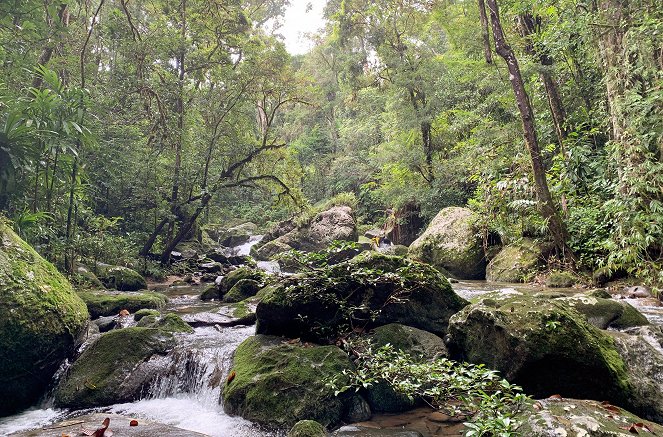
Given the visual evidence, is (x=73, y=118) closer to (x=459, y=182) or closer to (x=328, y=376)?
(x=328, y=376)

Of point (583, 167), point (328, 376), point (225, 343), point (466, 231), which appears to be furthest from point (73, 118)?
point (583, 167)

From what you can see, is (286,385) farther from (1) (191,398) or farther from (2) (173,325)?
(2) (173,325)

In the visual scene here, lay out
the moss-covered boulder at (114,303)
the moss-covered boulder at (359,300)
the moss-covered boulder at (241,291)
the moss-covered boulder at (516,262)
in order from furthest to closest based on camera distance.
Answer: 1. the moss-covered boulder at (516,262)
2. the moss-covered boulder at (241,291)
3. the moss-covered boulder at (114,303)
4. the moss-covered boulder at (359,300)

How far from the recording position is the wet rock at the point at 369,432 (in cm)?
360

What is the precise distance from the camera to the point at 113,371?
4945 mm

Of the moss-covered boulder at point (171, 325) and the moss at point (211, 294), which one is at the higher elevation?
the moss at point (211, 294)

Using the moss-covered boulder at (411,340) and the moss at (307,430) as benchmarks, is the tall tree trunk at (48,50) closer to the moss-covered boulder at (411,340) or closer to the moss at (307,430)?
the moss-covered boulder at (411,340)

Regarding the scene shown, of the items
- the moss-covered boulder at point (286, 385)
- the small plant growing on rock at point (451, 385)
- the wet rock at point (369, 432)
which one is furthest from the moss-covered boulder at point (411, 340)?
the wet rock at point (369, 432)

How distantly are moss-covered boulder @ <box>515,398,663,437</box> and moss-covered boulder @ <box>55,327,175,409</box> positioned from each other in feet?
13.9

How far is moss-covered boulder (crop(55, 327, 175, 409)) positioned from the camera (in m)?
4.67

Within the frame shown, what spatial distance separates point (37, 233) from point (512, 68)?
10081mm

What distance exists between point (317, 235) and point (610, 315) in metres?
13.7

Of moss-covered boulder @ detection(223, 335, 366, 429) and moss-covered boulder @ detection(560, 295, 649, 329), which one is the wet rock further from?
moss-covered boulder @ detection(560, 295, 649, 329)

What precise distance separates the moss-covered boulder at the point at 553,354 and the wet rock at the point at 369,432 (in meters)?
1.09
